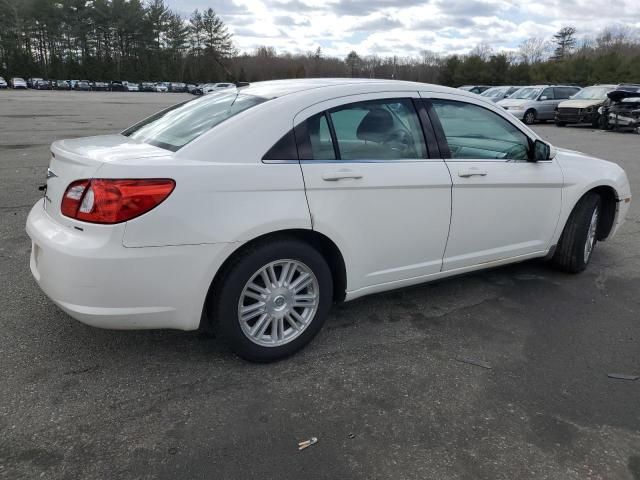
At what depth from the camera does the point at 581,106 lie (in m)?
22.3

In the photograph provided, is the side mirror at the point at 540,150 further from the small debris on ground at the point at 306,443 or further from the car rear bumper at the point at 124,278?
the small debris on ground at the point at 306,443

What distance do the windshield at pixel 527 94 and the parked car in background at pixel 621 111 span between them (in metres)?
4.32

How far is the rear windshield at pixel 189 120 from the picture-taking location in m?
3.18

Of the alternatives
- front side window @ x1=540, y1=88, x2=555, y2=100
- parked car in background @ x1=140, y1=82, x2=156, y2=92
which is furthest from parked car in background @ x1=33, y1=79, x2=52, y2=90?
front side window @ x1=540, y1=88, x2=555, y2=100

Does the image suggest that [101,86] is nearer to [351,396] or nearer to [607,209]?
[607,209]

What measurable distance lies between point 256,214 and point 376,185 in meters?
0.84

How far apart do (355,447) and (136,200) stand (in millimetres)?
1608

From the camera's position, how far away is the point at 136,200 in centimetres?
264

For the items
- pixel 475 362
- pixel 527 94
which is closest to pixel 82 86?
pixel 527 94

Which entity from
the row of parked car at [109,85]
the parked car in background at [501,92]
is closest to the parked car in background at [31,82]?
the row of parked car at [109,85]

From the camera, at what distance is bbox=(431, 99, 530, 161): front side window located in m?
3.80

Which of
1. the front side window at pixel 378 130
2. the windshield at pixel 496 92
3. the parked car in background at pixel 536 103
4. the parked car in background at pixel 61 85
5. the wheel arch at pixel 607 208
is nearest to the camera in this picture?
the front side window at pixel 378 130

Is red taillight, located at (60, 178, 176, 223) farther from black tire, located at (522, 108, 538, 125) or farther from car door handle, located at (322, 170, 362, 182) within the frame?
black tire, located at (522, 108, 538, 125)

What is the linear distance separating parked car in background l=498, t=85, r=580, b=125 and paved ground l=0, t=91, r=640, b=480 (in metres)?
22.4
